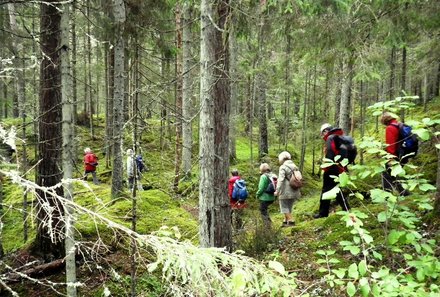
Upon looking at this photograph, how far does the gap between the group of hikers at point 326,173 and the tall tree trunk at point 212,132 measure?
5.03 ft

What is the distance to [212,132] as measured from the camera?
5191 millimetres

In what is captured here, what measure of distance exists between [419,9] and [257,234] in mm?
5087

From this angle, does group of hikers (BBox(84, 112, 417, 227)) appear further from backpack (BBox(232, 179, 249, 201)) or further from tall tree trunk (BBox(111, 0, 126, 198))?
tall tree trunk (BBox(111, 0, 126, 198))

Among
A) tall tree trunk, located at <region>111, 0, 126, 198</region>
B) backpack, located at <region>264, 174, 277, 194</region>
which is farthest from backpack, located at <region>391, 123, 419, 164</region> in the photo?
tall tree trunk, located at <region>111, 0, 126, 198</region>

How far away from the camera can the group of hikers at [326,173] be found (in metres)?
6.38

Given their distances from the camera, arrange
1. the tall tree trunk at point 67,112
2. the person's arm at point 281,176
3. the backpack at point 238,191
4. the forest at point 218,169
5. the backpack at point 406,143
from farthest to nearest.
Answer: the backpack at point 238,191
the person's arm at point 281,176
the backpack at point 406,143
the tall tree trunk at point 67,112
the forest at point 218,169

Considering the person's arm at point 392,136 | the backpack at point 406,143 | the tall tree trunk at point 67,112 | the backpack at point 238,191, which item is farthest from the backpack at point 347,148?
the tall tree trunk at point 67,112

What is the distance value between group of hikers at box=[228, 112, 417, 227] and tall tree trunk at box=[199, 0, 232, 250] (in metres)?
1.53

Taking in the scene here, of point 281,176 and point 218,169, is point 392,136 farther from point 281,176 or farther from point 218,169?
point 218,169

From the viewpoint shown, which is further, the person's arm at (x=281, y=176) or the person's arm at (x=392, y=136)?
the person's arm at (x=281, y=176)

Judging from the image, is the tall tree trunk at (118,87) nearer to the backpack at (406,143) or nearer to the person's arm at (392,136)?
the person's arm at (392,136)

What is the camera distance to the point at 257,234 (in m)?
7.24

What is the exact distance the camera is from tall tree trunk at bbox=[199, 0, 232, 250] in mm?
5031

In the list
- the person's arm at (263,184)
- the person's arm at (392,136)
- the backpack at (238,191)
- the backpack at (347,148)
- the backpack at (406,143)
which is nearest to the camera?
the backpack at (406,143)
